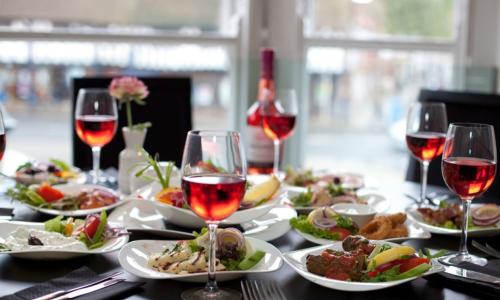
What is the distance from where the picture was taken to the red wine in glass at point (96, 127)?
1838mm

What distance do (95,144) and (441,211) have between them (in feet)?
3.00

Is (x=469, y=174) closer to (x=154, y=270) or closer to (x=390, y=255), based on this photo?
(x=390, y=255)

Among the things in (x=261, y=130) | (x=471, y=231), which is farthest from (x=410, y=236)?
(x=261, y=130)

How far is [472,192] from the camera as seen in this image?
51.2 inches

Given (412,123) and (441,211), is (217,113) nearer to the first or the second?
(412,123)

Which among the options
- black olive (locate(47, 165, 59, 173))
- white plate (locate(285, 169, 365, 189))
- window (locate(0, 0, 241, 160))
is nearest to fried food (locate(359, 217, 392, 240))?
white plate (locate(285, 169, 365, 189))

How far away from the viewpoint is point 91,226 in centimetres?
131

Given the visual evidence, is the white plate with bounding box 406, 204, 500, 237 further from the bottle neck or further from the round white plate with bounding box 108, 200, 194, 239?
the bottle neck

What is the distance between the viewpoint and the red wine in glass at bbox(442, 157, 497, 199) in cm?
128

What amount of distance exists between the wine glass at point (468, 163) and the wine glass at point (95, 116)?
3.05ft

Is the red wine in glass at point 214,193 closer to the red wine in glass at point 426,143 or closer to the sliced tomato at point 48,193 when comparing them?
the sliced tomato at point 48,193

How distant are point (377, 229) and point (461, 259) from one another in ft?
0.62

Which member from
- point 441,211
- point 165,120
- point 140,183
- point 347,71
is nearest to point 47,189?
point 140,183

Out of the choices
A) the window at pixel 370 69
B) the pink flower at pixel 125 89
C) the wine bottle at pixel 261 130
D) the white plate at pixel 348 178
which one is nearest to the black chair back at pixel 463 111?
the white plate at pixel 348 178
